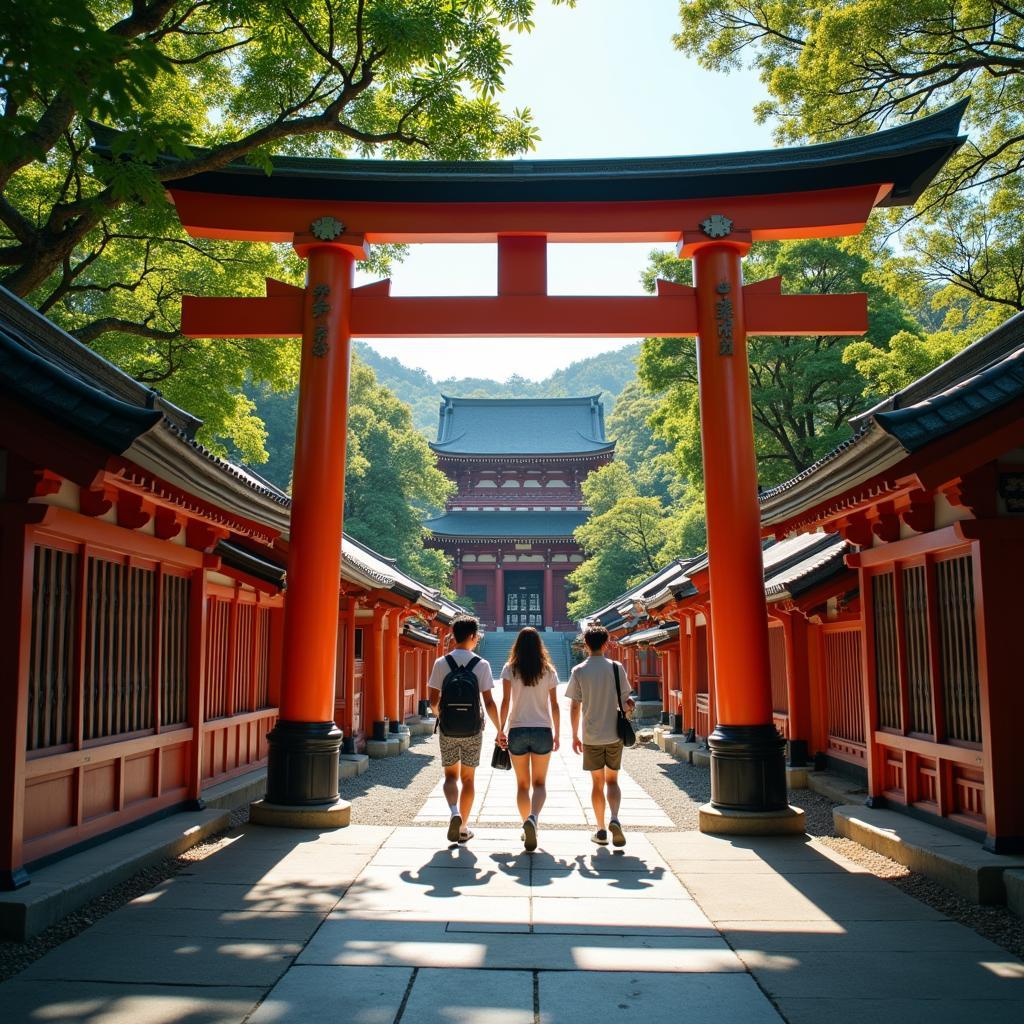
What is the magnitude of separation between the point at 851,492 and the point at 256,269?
29.2 ft

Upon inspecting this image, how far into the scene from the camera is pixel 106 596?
6.34 metres

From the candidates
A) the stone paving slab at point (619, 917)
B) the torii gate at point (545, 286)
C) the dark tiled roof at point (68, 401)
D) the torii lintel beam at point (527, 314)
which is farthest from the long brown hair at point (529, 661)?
the torii lintel beam at point (527, 314)

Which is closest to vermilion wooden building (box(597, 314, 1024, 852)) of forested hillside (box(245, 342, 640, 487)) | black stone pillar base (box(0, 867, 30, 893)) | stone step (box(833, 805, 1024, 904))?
stone step (box(833, 805, 1024, 904))

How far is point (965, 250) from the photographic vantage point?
13.3m

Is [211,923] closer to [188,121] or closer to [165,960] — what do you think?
→ [165,960]

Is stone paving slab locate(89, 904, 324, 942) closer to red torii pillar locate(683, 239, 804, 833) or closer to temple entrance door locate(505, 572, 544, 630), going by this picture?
red torii pillar locate(683, 239, 804, 833)

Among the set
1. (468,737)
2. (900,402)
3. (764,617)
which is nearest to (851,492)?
(900,402)

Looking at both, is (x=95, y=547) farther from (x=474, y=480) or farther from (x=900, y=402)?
(x=474, y=480)

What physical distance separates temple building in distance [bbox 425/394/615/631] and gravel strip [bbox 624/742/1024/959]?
94.5 ft

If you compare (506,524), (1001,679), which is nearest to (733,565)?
(1001,679)

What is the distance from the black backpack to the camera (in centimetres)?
660

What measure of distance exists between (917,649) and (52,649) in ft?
19.7

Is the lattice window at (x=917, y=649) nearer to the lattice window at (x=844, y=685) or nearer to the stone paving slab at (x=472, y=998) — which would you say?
the lattice window at (x=844, y=685)

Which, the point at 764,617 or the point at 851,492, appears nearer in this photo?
the point at 851,492
